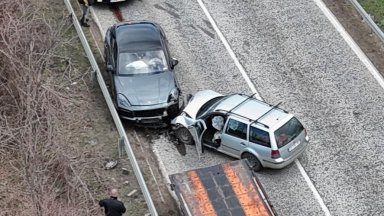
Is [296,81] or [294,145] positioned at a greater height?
[294,145]

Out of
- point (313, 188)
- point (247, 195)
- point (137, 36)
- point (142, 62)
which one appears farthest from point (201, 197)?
point (137, 36)

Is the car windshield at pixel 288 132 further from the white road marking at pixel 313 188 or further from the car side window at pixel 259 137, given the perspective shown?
the white road marking at pixel 313 188

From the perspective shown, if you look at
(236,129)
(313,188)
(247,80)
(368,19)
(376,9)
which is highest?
(368,19)

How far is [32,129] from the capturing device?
17375mm

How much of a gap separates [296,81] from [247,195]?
17.3 ft

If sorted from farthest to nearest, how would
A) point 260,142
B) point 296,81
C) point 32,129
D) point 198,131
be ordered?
point 296,81, point 198,131, point 260,142, point 32,129

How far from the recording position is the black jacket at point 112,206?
15805 millimetres

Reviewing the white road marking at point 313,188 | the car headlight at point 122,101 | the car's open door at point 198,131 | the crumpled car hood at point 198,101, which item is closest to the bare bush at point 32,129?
the car headlight at point 122,101

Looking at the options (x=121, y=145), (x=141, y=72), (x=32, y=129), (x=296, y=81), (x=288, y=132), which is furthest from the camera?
(x=296, y=81)

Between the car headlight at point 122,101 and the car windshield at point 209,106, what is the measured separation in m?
1.78

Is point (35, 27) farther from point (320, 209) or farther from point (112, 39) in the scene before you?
point (320, 209)

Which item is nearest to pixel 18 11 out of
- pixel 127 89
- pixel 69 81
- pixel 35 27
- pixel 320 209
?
pixel 35 27

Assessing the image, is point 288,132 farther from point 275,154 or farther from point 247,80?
point 247,80

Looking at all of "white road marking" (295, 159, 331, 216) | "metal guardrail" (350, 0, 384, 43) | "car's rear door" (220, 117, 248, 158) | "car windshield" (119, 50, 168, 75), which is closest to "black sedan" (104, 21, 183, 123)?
"car windshield" (119, 50, 168, 75)
